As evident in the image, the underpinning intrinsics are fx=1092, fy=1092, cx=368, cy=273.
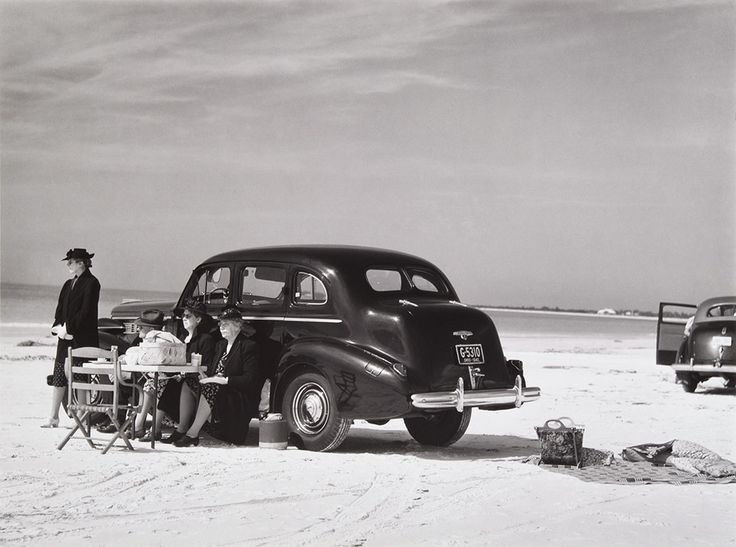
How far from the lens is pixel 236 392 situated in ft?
34.3

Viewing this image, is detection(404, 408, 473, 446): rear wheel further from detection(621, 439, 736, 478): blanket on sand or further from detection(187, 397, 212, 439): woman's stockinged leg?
detection(187, 397, 212, 439): woman's stockinged leg

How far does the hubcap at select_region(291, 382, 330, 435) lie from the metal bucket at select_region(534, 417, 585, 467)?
6.62 ft

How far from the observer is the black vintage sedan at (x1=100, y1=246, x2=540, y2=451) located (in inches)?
384

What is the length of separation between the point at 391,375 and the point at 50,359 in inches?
543

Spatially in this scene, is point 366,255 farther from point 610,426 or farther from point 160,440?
point 610,426

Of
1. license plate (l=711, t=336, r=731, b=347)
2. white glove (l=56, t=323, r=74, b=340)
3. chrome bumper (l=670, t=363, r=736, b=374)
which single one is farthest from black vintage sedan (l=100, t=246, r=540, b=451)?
license plate (l=711, t=336, r=731, b=347)

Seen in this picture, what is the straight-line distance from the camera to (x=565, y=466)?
9.44 metres

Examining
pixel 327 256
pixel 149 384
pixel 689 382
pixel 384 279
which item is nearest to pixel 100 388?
pixel 149 384

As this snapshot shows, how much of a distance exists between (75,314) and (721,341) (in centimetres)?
1043

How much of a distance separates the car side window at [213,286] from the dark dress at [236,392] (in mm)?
870

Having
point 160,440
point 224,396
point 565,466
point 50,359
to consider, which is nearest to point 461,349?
point 565,466

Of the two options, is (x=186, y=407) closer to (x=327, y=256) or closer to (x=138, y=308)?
(x=327, y=256)

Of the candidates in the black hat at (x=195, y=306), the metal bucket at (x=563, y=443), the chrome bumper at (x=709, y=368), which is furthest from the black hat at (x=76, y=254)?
the chrome bumper at (x=709, y=368)

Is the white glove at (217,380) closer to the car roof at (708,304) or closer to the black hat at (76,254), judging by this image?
the black hat at (76,254)
